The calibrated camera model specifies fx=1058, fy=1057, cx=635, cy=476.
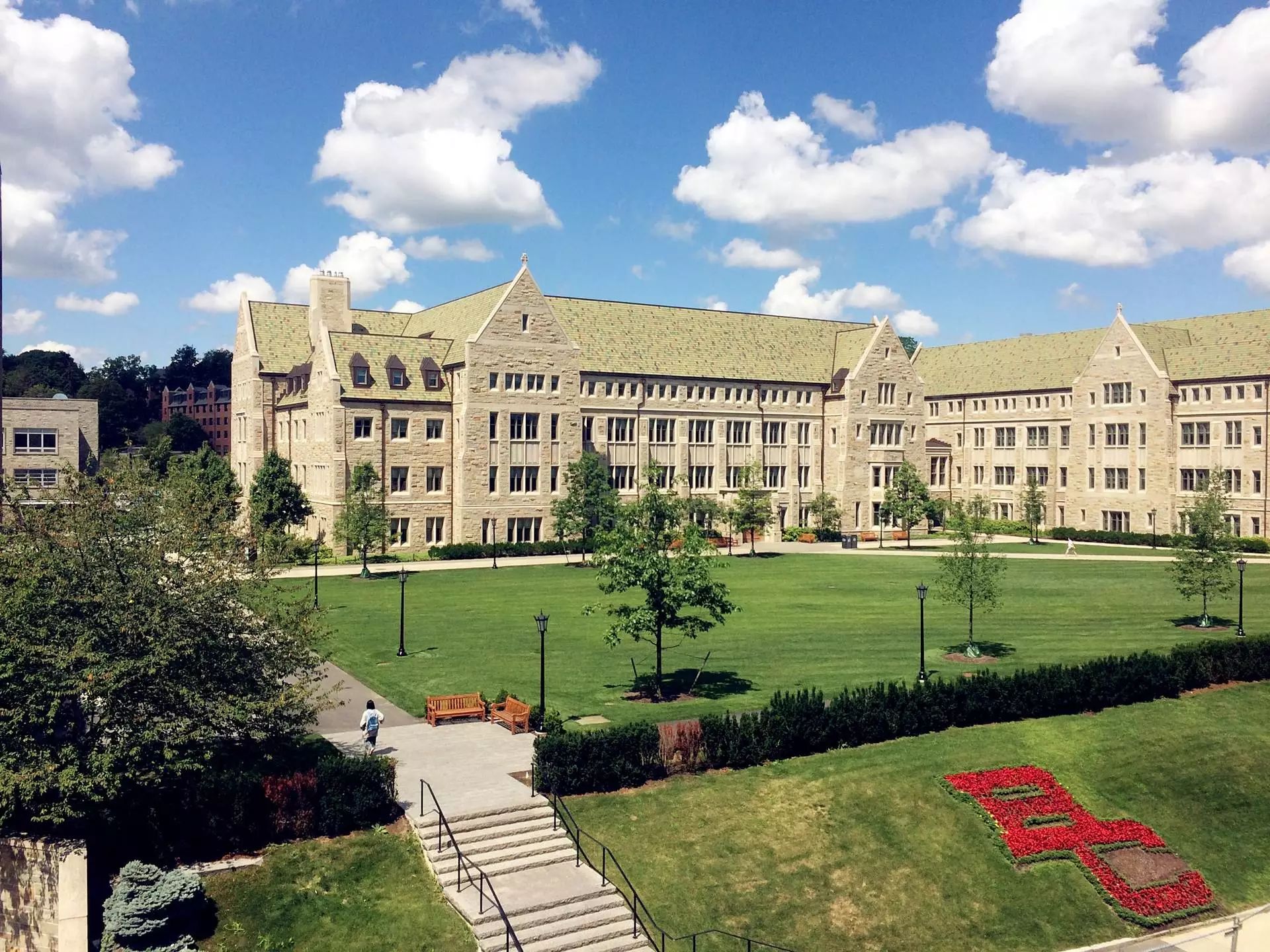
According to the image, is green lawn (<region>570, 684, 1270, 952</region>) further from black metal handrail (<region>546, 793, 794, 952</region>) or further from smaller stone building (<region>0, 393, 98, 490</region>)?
smaller stone building (<region>0, 393, 98, 490</region>)

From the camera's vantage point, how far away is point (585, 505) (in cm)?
6688

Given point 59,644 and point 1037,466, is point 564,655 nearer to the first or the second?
point 59,644

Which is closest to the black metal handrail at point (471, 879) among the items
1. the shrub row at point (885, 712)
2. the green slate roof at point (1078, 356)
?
the shrub row at point (885, 712)

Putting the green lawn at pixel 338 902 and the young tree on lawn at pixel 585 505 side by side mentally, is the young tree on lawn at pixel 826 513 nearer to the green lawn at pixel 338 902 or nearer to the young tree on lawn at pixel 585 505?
the young tree on lawn at pixel 585 505

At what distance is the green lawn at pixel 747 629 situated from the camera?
113 ft

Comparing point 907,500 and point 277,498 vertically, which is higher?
point 907,500

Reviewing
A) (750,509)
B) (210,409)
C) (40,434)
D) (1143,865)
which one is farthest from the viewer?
(210,409)

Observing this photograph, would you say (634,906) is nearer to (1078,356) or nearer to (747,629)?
(747,629)

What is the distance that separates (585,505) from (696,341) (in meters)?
23.2

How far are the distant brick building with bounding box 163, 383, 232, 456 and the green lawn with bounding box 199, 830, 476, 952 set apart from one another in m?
161

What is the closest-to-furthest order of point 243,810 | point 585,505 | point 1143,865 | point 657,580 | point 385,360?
point 243,810 → point 1143,865 → point 657,580 → point 585,505 → point 385,360

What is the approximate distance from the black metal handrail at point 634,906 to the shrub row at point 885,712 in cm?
149

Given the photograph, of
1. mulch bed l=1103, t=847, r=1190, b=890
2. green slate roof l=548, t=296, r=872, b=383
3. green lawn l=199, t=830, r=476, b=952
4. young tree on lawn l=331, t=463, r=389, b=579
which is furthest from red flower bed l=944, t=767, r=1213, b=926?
green slate roof l=548, t=296, r=872, b=383

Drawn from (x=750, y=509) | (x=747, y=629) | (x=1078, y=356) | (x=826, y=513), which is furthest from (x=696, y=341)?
(x=747, y=629)
